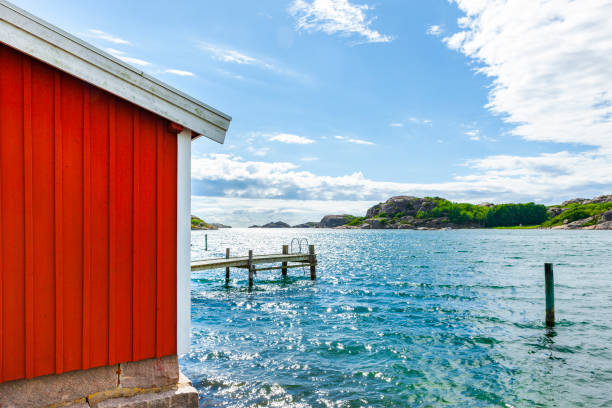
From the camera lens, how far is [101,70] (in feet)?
16.2

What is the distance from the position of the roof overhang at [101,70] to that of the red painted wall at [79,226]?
0.59ft

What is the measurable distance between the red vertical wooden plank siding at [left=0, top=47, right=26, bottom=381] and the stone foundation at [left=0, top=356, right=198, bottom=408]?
284 mm

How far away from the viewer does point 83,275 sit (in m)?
4.84

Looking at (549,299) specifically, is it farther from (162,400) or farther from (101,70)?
(101,70)

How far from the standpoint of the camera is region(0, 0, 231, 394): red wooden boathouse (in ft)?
14.8

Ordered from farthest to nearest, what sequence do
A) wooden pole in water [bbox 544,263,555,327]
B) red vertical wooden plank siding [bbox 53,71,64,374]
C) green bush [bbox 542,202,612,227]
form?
green bush [bbox 542,202,612,227]
wooden pole in water [bbox 544,263,555,327]
red vertical wooden plank siding [bbox 53,71,64,374]

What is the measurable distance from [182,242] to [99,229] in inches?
43.1

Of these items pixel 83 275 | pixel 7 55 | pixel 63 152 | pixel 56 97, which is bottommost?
pixel 83 275

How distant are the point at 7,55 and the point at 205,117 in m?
2.41

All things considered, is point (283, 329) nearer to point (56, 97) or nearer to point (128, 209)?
point (128, 209)

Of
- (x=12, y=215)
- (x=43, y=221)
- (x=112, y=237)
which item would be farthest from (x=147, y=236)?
(x=12, y=215)

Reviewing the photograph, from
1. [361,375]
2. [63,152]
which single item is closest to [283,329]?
[361,375]

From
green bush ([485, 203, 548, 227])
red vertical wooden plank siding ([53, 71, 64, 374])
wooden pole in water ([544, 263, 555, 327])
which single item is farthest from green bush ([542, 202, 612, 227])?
red vertical wooden plank siding ([53, 71, 64, 374])

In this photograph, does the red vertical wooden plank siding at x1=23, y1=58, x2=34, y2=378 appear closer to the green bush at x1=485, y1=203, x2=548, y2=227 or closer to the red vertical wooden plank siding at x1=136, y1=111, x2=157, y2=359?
the red vertical wooden plank siding at x1=136, y1=111, x2=157, y2=359
